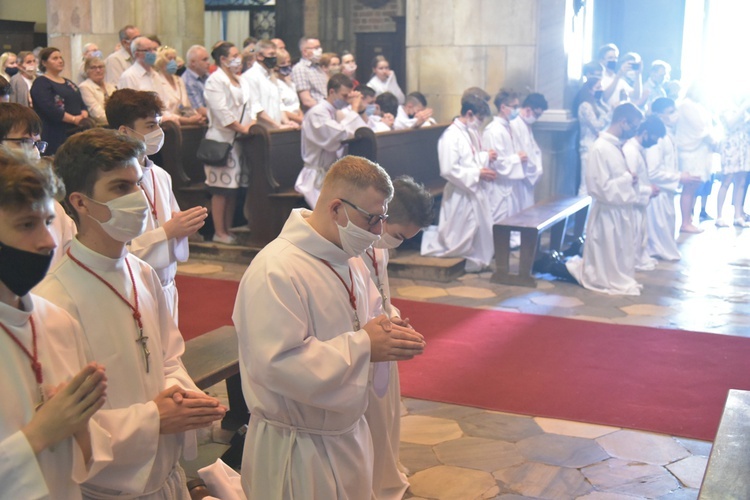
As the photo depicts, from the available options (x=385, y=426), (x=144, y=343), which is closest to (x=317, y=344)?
(x=144, y=343)

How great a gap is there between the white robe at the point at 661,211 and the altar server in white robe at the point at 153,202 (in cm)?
613

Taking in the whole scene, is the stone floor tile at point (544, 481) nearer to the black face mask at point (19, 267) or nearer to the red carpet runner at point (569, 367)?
the red carpet runner at point (569, 367)

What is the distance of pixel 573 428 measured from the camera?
471cm

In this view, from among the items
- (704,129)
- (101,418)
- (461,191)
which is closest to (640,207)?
(461,191)

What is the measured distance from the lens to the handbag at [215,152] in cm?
851

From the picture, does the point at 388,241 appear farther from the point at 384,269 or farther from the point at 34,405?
the point at 34,405

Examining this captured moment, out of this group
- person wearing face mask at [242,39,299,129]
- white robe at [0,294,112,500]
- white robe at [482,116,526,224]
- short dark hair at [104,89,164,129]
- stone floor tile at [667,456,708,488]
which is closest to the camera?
white robe at [0,294,112,500]

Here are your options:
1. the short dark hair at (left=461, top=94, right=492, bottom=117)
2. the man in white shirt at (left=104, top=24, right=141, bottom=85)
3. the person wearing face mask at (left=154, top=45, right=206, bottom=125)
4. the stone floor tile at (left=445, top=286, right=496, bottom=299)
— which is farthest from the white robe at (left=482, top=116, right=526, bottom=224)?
the man in white shirt at (left=104, top=24, right=141, bottom=85)

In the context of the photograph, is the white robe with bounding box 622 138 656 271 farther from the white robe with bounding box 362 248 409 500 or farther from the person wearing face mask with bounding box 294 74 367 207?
the white robe with bounding box 362 248 409 500

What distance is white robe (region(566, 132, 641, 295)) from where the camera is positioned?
7.78 m

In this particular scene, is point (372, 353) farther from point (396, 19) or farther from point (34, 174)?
point (396, 19)

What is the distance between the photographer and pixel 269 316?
2.62m

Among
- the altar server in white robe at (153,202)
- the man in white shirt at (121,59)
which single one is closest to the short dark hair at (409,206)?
the altar server in white robe at (153,202)

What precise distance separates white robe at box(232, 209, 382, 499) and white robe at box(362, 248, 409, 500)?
0.43m
